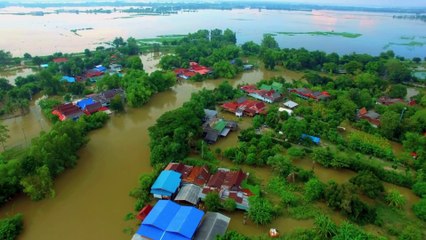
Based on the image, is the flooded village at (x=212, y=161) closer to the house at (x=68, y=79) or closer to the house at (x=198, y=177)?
the house at (x=198, y=177)

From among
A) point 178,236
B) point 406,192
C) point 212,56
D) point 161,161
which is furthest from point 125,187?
point 212,56

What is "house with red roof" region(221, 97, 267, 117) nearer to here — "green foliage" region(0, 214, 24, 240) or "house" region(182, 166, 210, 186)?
"house" region(182, 166, 210, 186)

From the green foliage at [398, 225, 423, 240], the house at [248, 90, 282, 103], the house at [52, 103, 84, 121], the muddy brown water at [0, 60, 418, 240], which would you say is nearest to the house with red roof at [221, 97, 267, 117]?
the muddy brown water at [0, 60, 418, 240]

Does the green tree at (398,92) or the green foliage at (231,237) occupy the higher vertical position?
the green tree at (398,92)

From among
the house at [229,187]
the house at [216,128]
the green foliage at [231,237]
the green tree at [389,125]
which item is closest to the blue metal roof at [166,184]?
the house at [229,187]

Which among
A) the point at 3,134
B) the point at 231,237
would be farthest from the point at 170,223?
the point at 3,134

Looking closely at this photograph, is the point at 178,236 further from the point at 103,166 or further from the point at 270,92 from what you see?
the point at 270,92
